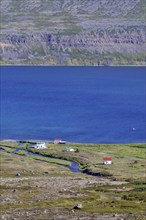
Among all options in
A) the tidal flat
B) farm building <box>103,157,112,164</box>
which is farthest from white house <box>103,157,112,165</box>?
the tidal flat

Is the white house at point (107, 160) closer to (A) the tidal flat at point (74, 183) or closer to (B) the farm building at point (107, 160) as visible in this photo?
(B) the farm building at point (107, 160)

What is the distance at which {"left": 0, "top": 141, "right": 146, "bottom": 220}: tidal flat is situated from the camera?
2275 inches

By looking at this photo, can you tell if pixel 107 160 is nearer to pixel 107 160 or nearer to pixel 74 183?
pixel 107 160

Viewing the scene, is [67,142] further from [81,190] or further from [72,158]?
[81,190]

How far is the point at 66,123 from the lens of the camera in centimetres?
16162

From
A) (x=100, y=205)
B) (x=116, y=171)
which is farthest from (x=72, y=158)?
(x=100, y=205)

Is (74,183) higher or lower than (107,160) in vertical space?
higher

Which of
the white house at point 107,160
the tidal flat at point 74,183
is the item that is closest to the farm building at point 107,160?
the white house at point 107,160

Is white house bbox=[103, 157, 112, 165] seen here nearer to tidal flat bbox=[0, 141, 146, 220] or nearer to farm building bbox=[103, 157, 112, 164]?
farm building bbox=[103, 157, 112, 164]

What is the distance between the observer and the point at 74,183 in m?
76.9

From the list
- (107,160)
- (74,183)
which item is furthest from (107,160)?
(74,183)

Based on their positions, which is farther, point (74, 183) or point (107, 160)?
point (107, 160)

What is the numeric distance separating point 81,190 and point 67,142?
56.4 metres

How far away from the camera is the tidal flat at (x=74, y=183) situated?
2275 inches
